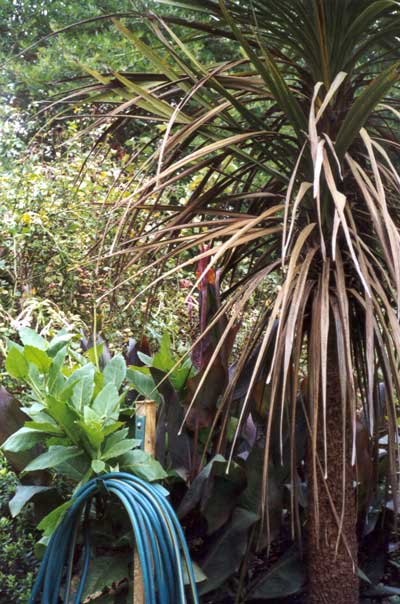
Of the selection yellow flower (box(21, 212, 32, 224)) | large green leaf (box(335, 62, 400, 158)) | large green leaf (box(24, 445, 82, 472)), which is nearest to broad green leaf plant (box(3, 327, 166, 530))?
large green leaf (box(24, 445, 82, 472))

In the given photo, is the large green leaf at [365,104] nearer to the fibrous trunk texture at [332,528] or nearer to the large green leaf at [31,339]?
the fibrous trunk texture at [332,528]

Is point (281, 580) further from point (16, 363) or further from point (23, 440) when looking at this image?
point (16, 363)

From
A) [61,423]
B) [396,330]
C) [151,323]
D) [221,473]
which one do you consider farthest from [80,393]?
[151,323]

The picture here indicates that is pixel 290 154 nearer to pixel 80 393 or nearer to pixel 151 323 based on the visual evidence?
pixel 80 393

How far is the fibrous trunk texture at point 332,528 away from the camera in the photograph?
1.89m

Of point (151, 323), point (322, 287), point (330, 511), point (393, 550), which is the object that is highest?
point (151, 323)

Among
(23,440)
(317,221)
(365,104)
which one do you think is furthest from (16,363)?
(365,104)

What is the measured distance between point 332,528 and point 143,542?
66 cm

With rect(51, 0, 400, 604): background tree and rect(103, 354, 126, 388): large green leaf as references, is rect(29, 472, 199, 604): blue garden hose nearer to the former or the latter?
rect(51, 0, 400, 604): background tree

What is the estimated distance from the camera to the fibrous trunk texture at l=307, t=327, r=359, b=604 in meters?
1.89

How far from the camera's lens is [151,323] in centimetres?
386

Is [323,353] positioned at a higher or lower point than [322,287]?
lower

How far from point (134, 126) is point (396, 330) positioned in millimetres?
6362

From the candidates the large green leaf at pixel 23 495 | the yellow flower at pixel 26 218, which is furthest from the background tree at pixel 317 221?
the yellow flower at pixel 26 218
